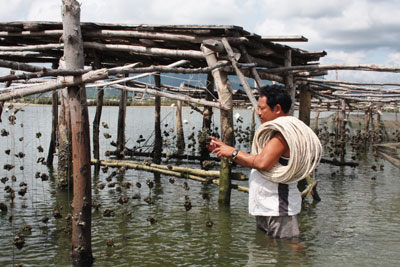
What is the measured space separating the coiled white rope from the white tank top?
0.56 ft

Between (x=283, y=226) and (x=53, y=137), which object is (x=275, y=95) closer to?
(x=283, y=226)

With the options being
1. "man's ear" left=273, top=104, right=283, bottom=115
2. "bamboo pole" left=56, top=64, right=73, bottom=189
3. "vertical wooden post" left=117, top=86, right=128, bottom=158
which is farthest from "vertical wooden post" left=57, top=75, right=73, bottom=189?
"man's ear" left=273, top=104, right=283, bottom=115

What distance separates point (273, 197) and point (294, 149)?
0.67m

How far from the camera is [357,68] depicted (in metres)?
8.98

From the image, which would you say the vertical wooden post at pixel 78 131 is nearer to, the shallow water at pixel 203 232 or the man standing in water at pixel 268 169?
the shallow water at pixel 203 232

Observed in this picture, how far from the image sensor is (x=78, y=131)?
5.44 meters

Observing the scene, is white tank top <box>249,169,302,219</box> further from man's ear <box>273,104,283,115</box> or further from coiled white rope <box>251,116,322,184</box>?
man's ear <box>273,104,283,115</box>

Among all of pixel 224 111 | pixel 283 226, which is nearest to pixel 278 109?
pixel 283 226

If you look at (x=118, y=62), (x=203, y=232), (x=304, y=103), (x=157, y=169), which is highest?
(x=118, y=62)

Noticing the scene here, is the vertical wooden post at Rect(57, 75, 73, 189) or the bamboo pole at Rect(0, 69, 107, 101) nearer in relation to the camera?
the bamboo pole at Rect(0, 69, 107, 101)

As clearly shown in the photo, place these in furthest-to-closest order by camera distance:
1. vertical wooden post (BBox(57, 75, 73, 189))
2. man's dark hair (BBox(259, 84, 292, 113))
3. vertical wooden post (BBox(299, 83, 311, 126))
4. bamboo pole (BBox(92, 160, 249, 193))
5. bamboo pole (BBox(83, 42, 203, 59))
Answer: vertical wooden post (BBox(299, 83, 311, 126)) < vertical wooden post (BBox(57, 75, 73, 189)) < bamboo pole (BBox(92, 160, 249, 193)) < bamboo pole (BBox(83, 42, 203, 59)) < man's dark hair (BBox(259, 84, 292, 113))

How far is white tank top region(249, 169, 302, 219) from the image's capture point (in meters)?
5.34

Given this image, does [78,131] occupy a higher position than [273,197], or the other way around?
[78,131]

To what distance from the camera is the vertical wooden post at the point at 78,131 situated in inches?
214
